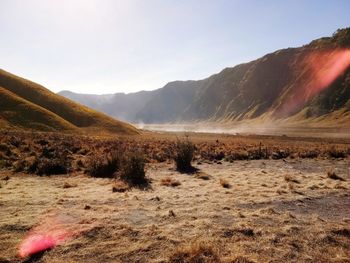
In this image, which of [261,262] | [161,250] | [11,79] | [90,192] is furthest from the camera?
[11,79]

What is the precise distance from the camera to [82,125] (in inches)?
2849

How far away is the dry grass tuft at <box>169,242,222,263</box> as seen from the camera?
684 cm

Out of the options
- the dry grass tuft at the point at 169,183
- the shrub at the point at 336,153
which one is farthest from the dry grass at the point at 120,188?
the shrub at the point at 336,153

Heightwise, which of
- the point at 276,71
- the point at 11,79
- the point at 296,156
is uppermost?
the point at 276,71

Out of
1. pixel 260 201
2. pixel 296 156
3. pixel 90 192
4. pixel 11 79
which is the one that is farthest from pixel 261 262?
pixel 11 79

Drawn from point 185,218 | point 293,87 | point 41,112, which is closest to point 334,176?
point 185,218

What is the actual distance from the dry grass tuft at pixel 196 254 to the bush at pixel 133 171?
27.3 feet

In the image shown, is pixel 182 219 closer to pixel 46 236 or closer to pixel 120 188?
pixel 46 236

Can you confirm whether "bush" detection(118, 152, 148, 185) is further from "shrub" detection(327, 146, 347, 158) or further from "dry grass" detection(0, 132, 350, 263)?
"shrub" detection(327, 146, 347, 158)

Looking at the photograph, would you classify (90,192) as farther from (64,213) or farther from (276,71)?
(276,71)

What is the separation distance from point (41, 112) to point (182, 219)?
207ft

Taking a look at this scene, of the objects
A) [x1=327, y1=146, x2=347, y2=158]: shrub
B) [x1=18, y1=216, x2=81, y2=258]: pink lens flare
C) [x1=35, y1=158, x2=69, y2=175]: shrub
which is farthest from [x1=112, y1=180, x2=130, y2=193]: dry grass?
[x1=327, y1=146, x2=347, y2=158]: shrub

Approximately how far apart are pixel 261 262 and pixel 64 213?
598 centimetres

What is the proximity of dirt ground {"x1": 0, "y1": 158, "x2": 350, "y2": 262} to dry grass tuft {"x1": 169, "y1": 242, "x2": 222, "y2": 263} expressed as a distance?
84mm
